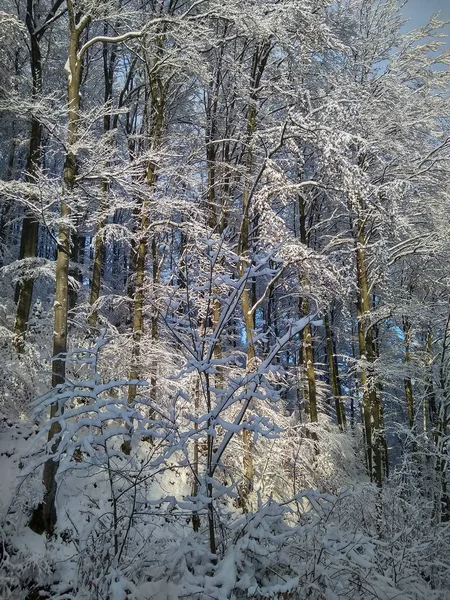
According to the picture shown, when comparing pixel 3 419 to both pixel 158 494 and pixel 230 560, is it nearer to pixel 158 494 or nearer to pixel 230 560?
pixel 158 494

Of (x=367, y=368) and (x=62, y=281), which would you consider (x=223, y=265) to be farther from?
(x=367, y=368)

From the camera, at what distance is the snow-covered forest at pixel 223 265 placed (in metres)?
2.81

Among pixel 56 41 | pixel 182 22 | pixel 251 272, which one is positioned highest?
pixel 56 41

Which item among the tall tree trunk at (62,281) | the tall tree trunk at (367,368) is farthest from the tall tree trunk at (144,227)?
the tall tree trunk at (367,368)

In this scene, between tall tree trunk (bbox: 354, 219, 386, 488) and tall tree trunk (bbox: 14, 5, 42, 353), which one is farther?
tall tree trunk (bbox: 354, 219, 386, 488)

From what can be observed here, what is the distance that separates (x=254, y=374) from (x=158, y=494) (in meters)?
6.13

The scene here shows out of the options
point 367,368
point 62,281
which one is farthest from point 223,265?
point 367,368

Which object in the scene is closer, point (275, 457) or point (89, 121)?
point (89, 121)

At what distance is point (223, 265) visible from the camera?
384 inches

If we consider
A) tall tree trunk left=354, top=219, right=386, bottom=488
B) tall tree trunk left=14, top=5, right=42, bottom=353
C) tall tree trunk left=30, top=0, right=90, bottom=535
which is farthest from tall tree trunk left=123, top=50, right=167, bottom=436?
tall tree trunk left=354, top=219, right=386, bottom=488

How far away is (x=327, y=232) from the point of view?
530 inches

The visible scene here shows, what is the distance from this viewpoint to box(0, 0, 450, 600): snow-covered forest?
2.81 meters

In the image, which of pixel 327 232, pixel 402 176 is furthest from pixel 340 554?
pixel 327 232

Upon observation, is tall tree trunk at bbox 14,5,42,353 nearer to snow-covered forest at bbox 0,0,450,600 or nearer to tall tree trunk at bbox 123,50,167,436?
snow-covered forest at bbox 0,0,450,600
